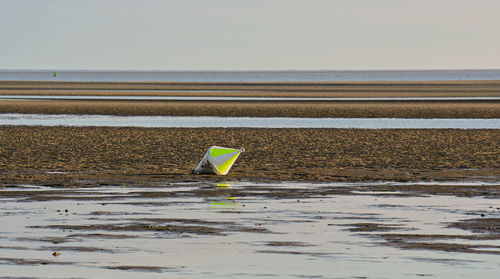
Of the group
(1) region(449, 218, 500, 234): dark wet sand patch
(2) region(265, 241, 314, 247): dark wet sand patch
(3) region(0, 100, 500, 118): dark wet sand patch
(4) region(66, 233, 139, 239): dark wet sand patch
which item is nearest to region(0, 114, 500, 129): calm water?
(3) region(0, 100, 500, 118): dark wet sand patch

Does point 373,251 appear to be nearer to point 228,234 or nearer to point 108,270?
point 228,234

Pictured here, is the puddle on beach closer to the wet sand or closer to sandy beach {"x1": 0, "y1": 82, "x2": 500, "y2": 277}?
sandy beach {"x1": 0, "y1": 82, "x2": 500, "y2": 277}

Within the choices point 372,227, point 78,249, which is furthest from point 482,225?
point 78,249

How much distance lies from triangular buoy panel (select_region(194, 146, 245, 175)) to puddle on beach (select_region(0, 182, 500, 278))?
2443 mm

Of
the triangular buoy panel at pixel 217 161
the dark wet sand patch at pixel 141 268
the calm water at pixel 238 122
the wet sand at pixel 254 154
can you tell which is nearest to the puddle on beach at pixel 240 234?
the dark wet sand patch at pixel 141 268

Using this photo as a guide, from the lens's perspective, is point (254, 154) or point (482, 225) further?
point (254, 154)

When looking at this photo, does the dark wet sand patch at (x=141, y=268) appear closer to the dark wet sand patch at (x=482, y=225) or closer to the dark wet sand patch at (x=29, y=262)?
the dark wet sand patch at (x=29, y=262)

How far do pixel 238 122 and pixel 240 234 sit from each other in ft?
110

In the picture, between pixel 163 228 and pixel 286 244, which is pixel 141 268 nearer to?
pixel 286 244

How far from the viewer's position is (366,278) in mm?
10391

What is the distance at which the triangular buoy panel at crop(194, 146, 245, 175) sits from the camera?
21.4m

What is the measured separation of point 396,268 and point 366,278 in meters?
0.67

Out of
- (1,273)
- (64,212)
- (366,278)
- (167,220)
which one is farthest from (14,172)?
(366,278)

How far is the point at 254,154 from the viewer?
2800 cm
